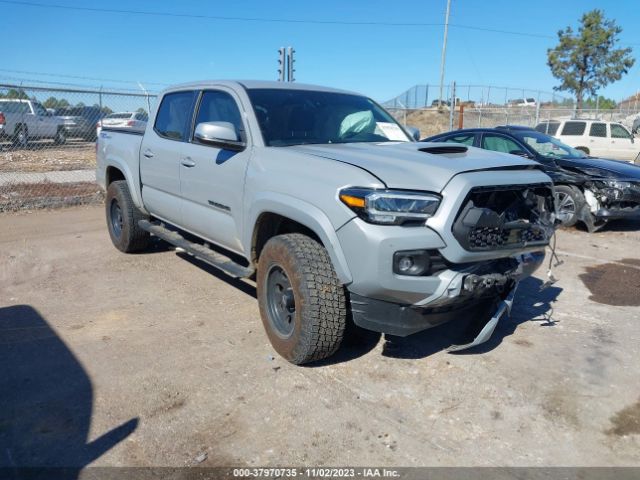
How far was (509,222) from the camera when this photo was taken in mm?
3344

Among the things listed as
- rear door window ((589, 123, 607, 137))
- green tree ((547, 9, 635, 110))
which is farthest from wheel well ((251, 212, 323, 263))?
green tree ((547, 9, 635, 110))

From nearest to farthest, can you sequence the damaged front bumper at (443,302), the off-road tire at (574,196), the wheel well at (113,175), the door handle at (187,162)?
the damaged front bumper at (443,302), the door handle at (187,162), the wheel well at (113,175), the off-road tire at (574,196)

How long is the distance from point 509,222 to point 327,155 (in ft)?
4.05

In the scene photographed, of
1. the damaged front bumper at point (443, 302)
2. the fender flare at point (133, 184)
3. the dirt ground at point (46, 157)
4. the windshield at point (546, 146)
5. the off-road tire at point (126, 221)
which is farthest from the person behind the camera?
the dirt ground at point (46, 157)

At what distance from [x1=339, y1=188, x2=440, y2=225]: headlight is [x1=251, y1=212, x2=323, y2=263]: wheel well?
76 centimetres

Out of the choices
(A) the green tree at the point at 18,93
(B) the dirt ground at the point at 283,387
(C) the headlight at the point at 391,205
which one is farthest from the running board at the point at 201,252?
(A) the green tree at the point at 18,93

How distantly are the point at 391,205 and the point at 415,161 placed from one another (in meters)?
0.51

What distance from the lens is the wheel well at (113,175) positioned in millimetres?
6711

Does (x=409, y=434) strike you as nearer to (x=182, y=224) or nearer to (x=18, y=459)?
(x=18, y=459)

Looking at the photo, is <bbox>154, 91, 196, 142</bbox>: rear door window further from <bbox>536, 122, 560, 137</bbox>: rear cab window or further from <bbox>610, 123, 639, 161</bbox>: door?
<bbox>610, 123, 639, 161</bbox>: door

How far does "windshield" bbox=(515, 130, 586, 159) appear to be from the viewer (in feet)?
27.9

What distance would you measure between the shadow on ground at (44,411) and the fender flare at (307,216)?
4.79 feet

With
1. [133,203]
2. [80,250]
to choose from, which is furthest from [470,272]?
[80,250]

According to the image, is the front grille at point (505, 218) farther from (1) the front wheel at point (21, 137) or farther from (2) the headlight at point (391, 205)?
(1) the front wheel at point (21, 137)
